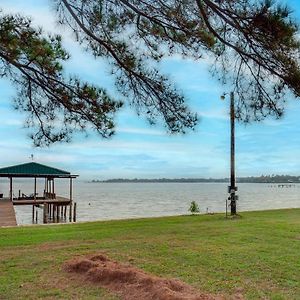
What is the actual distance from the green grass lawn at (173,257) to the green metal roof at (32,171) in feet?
52.8

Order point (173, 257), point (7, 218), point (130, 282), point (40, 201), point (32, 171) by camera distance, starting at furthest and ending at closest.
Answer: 1. point (40, 201)
2. point (32, 171)
3. point (7, 218)
4. point (173, 257)
5. point (130, 282)

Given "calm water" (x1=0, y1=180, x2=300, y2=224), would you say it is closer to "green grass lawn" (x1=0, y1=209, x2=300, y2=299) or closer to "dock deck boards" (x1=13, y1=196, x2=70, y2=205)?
"dock deck boards" (x1=13, y1=196, x2=70, y2=205)

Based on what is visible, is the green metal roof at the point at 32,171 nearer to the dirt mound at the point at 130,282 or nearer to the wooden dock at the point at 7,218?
the wooden dock at the point at 7,218

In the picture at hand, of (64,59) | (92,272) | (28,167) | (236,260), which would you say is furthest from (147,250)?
(28,167)

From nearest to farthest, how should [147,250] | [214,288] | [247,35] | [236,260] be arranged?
[247,35], [214,288], [236,260], [147,250]

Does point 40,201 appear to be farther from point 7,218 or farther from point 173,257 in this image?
point 173,257

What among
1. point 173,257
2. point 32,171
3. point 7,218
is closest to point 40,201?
point 32,171

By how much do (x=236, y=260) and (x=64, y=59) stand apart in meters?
3.76

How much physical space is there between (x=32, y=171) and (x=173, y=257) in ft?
70.5

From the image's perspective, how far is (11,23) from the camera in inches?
193

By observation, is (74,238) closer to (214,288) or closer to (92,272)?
(92,272)

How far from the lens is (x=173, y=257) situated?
6.88 meters

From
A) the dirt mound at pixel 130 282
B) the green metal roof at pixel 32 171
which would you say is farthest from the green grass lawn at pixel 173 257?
the green metal roof at pixel 32 171

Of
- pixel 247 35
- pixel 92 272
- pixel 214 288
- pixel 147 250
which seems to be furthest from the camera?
pixel 147 250
